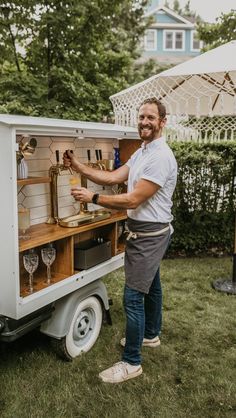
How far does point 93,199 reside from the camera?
7.85 feet

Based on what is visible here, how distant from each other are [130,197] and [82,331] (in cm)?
118

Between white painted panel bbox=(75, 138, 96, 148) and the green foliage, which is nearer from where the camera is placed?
white painted panel bbox=(75, 138, 96, 148)

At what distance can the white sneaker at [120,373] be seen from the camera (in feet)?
8.32

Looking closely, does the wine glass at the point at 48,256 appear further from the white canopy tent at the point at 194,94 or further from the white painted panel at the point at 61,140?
the white canopy tent at the point at 194,94

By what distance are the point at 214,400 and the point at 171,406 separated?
11.2 inches

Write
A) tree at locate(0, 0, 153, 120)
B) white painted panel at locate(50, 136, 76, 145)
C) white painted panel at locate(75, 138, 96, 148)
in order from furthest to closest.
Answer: tree at locate(0, 0, 153, 120)
white painted panel at locate(75, 138, 96, 148)
white painted panel at locate(50, 136, 76, 145)

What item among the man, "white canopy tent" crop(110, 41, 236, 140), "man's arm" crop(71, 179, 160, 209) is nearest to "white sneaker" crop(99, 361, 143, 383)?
the man

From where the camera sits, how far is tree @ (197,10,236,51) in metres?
7.91

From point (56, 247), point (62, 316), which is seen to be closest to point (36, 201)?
point (56, 247)

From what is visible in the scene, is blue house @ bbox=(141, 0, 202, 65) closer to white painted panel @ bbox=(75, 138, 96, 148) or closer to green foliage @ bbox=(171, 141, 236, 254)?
green foliage @ bbox=(171, 141, 236, 254)

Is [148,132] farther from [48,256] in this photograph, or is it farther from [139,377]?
[139,377]

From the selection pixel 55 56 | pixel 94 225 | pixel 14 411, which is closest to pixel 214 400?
pixel 14 411

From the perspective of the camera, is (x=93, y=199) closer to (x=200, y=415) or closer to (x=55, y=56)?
(x=200, y=415)

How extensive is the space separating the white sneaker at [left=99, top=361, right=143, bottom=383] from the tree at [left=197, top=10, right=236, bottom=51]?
24.5ft
